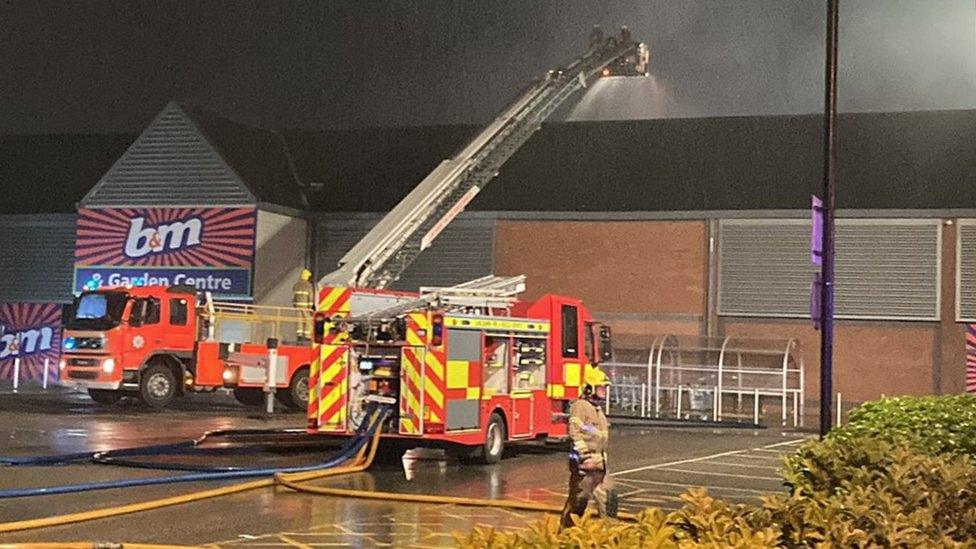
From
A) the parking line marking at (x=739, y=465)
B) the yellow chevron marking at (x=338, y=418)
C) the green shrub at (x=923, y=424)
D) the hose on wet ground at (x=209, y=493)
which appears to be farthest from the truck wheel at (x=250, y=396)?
the green shrub at (x=923, y=424)

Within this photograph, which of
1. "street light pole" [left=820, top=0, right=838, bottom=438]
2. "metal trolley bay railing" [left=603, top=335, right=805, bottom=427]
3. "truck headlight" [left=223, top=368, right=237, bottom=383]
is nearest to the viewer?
"street light pole" [left=820, top=0, right=838, bottom=438]

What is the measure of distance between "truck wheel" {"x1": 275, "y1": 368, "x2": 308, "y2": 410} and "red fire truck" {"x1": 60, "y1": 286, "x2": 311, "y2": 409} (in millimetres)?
23

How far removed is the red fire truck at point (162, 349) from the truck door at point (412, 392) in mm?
11375

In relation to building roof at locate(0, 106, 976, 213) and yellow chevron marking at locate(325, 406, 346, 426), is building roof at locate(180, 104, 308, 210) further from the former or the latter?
Answer: yellow chevron marking at locate(325, 406, 346, 426)

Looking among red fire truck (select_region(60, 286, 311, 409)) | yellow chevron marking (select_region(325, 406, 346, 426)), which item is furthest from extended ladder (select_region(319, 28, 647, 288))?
red fire truck (select_region(60, 286, 311, 409))

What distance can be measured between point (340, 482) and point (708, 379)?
1814cm

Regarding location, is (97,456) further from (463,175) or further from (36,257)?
(36,257)

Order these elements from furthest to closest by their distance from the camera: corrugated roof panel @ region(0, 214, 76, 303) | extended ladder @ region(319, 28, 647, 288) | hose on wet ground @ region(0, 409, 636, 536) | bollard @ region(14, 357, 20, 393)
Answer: corrugated roof panel @ region(0, 214, 76, 303) < bollard @ region(14, 357, 20, 393) < extended ladder @ region(319, 28, 647, 288) < hose on wet ground @ region(0, 409, 636, 536)

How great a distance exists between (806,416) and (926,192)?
6824mm

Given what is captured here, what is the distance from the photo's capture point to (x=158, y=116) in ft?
122

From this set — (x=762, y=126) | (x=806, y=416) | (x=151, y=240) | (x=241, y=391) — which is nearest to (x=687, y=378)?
(x=806, y=416)

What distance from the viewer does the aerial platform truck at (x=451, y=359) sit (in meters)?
16.8

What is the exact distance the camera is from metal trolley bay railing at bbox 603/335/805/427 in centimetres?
3080

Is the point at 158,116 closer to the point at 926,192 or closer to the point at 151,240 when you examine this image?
the point at 151,240
